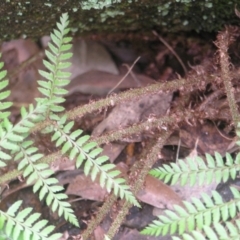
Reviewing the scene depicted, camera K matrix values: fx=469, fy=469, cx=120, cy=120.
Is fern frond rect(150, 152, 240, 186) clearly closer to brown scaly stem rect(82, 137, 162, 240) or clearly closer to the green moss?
brown scaly stem rect(82, 137, 162, 240)

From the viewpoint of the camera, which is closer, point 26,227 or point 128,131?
point 26,227

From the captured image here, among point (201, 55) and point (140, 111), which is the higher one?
point (201, 55)

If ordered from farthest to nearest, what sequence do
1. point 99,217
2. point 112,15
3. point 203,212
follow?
point 112,15, point 99,217, point 203,212

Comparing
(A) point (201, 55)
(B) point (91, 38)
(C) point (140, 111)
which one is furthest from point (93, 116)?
(A) point (201, 55)

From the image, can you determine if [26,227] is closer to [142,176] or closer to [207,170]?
[142,176]

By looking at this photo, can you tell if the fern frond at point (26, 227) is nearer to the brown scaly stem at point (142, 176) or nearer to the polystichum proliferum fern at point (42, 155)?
the polystichum proliferum fern at point (42, 155)

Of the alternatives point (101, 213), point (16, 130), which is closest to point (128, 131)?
point (101, 213)

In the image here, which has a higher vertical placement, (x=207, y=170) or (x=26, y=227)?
(x=207, y=170)

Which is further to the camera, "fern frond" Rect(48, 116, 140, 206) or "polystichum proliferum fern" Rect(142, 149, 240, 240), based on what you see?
"fern frond" Rect(48, 116, 140, 206)

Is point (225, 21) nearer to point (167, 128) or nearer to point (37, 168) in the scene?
point (167, 128)

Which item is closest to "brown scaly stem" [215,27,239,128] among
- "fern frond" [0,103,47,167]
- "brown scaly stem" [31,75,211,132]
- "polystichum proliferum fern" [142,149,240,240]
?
"brown scaly stem" [31,75,211,132]

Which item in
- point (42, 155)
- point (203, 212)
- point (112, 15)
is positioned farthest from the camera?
point (112, 15)
